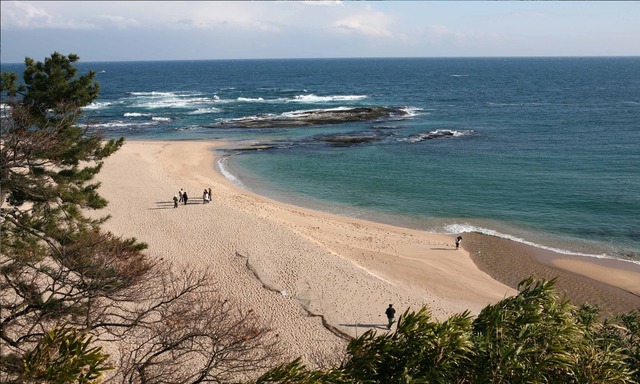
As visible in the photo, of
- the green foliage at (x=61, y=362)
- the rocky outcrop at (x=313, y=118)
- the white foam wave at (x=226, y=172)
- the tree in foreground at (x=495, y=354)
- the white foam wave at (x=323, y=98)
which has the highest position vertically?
the white foam wave at (x=323, y=98)

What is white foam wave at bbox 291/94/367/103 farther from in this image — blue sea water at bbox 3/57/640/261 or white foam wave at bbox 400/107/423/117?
white foam wave at bbox 400/107/423/117

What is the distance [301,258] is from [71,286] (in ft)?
39.1

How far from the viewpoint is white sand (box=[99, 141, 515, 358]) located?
→ 56.5 feet

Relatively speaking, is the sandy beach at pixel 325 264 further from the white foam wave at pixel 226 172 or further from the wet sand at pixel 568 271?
the white foam wave at pixel 226 172

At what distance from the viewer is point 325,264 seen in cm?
2086

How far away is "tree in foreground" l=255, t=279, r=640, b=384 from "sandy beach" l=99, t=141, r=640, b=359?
647 cm

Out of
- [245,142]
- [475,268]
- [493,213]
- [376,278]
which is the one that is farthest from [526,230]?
[245,142]

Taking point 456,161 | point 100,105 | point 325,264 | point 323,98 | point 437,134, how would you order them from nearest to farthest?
point 325,264
point 456,161
point 437,134
point 100,105
point 323,98

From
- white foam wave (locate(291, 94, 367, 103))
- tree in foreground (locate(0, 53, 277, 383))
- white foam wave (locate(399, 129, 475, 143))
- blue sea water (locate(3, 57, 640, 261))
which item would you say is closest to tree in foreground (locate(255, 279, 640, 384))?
tree in foreground (locate(0, 53, 277, 383))

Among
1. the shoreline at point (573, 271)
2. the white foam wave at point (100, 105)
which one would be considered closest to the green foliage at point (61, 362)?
the shoreline at point (573, 271)

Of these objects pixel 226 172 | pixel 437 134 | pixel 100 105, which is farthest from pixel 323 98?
pixel 226 172

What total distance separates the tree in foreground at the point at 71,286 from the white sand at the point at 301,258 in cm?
365

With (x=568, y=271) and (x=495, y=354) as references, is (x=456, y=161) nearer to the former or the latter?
(x=568, y=271)

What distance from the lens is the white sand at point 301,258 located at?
17.2 metres
